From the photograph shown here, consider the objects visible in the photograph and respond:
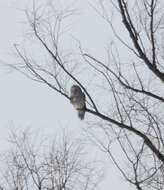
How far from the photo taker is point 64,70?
23.2ft

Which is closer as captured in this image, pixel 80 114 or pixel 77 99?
pixel 77 99

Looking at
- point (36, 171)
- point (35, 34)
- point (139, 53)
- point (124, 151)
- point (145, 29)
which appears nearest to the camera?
point (139, 53)

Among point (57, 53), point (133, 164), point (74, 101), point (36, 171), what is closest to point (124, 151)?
point (133, 164)

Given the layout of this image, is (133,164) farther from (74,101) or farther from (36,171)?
(36,171)

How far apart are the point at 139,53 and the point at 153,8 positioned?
0.66 m

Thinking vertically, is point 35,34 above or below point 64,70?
above

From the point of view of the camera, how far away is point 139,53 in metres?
6.27

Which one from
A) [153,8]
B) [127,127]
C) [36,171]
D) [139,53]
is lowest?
[127,127]

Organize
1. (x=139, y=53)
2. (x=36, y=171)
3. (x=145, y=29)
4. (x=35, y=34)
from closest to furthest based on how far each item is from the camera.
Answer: (x=139, y=53), (x=145, y=29), (x=35, y=34), (x=36, y=171)

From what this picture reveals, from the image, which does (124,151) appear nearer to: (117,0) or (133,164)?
(133,164)

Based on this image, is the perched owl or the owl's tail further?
the owl's tail

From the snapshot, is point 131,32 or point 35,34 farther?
point 35,34

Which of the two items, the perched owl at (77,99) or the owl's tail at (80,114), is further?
the owl's tail at (80,114)

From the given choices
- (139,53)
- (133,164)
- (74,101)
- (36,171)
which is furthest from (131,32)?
(36,171)
